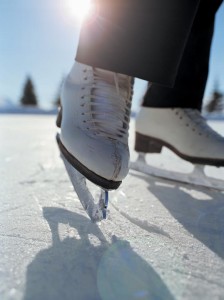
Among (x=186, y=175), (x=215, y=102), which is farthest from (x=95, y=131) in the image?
(x=215, y=102)

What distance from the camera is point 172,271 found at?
16.3 inches

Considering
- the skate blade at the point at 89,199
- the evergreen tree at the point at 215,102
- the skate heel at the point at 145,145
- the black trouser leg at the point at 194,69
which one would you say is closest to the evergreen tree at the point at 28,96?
the evergreen tree at the point at 215,102

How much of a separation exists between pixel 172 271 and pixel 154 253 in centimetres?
5

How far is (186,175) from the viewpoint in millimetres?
942

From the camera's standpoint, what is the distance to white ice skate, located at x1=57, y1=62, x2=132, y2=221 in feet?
1.86

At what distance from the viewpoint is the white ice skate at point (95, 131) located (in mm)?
566

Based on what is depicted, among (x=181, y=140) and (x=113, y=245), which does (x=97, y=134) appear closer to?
(x=113, y=245)

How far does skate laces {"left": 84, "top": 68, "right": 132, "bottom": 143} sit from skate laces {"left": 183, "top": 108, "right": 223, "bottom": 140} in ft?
1.03

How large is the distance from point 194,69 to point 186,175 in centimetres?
30

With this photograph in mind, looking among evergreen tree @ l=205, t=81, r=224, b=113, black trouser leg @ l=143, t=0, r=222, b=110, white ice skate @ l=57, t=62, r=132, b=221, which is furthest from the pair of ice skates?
evergreen tree @ l=205, t=81, r=224, b=113

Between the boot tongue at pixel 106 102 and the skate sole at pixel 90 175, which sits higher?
the boot tongue at pixel 106 102

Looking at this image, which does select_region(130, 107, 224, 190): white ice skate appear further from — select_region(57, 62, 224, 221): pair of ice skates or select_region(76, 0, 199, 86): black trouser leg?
select_region(76, 0, 199, 86): black trouser leg

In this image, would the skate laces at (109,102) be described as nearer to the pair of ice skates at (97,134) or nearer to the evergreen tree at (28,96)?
the pair of ice skates at (97,134)

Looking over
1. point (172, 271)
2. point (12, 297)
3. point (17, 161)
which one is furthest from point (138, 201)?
point (17, 161)
